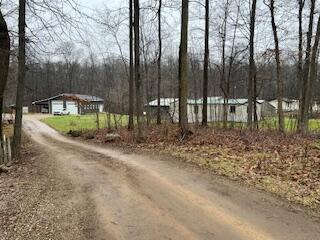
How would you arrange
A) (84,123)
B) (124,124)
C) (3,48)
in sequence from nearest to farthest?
(3,48)
(124,124)
(84,123)

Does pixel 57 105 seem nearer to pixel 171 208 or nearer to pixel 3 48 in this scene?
pixel 3 48

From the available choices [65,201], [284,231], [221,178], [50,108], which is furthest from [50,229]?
[50,108]

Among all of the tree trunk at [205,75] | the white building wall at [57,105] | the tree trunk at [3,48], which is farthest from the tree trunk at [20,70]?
the white building wall at [57,105]

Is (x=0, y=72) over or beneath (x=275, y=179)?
over

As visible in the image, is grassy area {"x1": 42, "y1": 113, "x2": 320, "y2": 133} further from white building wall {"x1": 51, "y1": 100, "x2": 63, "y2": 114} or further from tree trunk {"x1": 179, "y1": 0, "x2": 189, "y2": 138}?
white building wall {"x1": 51, "y1": 100, "x2": 63, "y2": 114}

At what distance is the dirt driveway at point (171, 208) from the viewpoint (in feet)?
20.4

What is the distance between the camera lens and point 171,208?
7.37 meters

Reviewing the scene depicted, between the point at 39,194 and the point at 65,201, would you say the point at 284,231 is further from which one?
the point at 39,194

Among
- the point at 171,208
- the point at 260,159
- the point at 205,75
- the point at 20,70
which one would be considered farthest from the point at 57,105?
the point at 171,208

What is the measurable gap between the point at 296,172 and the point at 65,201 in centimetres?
584

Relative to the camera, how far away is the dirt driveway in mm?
6211

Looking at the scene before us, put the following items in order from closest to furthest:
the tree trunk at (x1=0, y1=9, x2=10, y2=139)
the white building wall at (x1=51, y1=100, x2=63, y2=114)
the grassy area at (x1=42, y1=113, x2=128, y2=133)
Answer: the tree trunk at (x1=0, y1=9, x2=10, y2=139) < the grassy area at (x1=42, y1=113, x2=128, y2=133) < the white building wall at (x1=51, y1=100, x2=63, y2=114)

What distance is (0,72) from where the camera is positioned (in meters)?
16.1

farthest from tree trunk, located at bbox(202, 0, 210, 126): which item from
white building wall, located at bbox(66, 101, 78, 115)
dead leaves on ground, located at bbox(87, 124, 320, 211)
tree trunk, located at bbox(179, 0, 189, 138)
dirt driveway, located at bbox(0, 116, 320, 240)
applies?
white building wall, located at bbox(66, 101, 78, 115)
